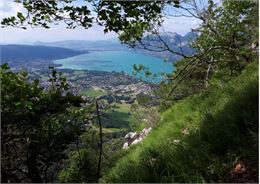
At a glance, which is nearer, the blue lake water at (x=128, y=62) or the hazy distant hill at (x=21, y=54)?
the blue lake water at (x=128, y=62)

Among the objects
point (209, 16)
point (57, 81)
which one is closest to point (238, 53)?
point (209, 16)

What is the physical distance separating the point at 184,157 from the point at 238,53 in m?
8.44

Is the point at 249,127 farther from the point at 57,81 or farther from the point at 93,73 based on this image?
the point at 93,73

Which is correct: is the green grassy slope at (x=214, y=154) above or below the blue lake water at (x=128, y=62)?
above

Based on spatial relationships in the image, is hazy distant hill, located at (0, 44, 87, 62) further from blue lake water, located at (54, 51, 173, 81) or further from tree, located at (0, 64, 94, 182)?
blue lake water, located at (54, 51, 173, 81)

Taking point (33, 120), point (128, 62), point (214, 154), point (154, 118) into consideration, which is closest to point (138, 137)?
point (154, 118)

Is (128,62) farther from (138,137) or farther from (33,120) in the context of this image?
(33,120)

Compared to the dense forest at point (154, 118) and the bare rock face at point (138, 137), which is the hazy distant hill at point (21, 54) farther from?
the bare rock face at point (138, 137)

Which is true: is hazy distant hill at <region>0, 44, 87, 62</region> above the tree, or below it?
below

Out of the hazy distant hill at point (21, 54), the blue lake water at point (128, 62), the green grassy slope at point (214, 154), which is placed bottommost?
the hazy distant hill at point (21, 54)

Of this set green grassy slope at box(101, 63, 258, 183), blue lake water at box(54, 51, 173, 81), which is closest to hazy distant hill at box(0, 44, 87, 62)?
blue lake water at box(54, 51, 173, 81)

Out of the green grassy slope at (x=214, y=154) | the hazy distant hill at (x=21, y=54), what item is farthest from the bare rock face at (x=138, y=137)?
the green grassy slope at (x=214, y=154)

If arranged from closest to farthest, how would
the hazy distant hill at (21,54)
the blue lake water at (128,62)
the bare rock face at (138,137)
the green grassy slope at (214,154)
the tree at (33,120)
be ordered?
the green grassy slope at (214,154) → the tree at (33,120) → the bare rock face at (138,137) → the blue lake water at (128,62) → the hazy distant hill at (21,54)

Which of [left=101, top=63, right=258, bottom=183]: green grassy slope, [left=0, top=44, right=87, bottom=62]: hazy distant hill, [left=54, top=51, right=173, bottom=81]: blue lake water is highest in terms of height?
[left=101, top=63, right=258, bottom=183]: green grassy slope
